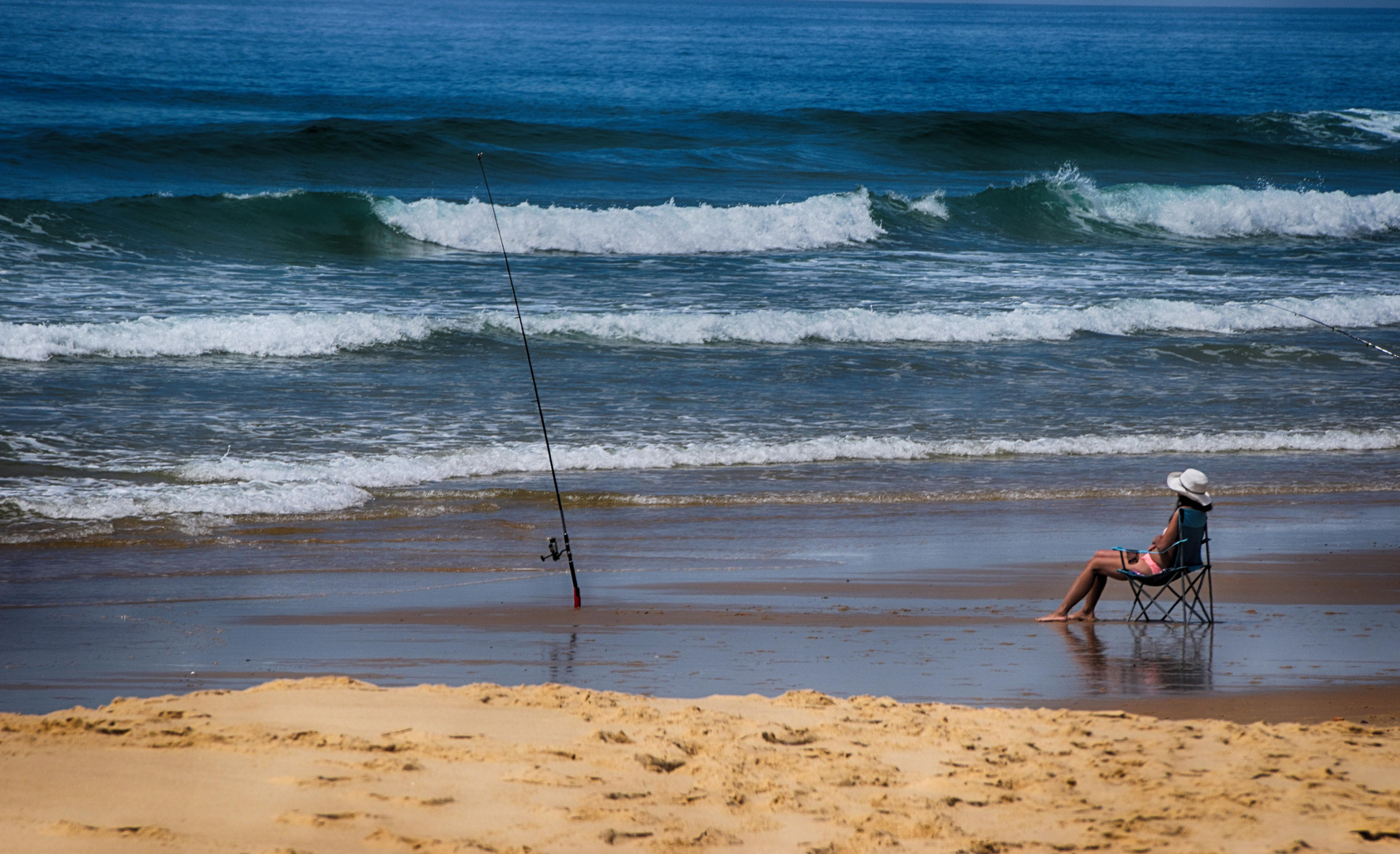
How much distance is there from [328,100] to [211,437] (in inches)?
1060

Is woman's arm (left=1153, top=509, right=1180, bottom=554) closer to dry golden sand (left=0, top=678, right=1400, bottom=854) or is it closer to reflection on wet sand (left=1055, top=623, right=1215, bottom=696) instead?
reflection on wet sand (left=1055, top=623, right=1215, bottom=696)

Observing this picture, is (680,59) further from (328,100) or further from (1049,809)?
(1049,809)

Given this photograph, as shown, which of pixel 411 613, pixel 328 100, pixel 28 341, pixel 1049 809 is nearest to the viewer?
pixel 1049 809

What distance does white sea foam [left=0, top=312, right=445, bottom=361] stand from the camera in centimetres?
1129

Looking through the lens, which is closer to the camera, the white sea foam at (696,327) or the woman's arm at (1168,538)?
the woman's arm at (1168,538)

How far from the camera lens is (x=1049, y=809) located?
3.29 meters

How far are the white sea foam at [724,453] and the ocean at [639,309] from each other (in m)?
0.04

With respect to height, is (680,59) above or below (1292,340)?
above

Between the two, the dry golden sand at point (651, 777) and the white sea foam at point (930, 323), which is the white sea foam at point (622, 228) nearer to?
the white sea foam at point (930, 323)

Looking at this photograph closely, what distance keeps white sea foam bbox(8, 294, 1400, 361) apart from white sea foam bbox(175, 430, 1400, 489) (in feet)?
12.5

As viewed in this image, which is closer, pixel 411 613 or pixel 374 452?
pixel 411 613

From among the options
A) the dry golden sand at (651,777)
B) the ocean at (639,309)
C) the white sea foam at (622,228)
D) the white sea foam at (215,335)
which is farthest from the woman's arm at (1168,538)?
the white sea foam at (622,228)

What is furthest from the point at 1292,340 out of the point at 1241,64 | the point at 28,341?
the point at 1241,64

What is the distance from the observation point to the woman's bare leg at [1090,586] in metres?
5.66
